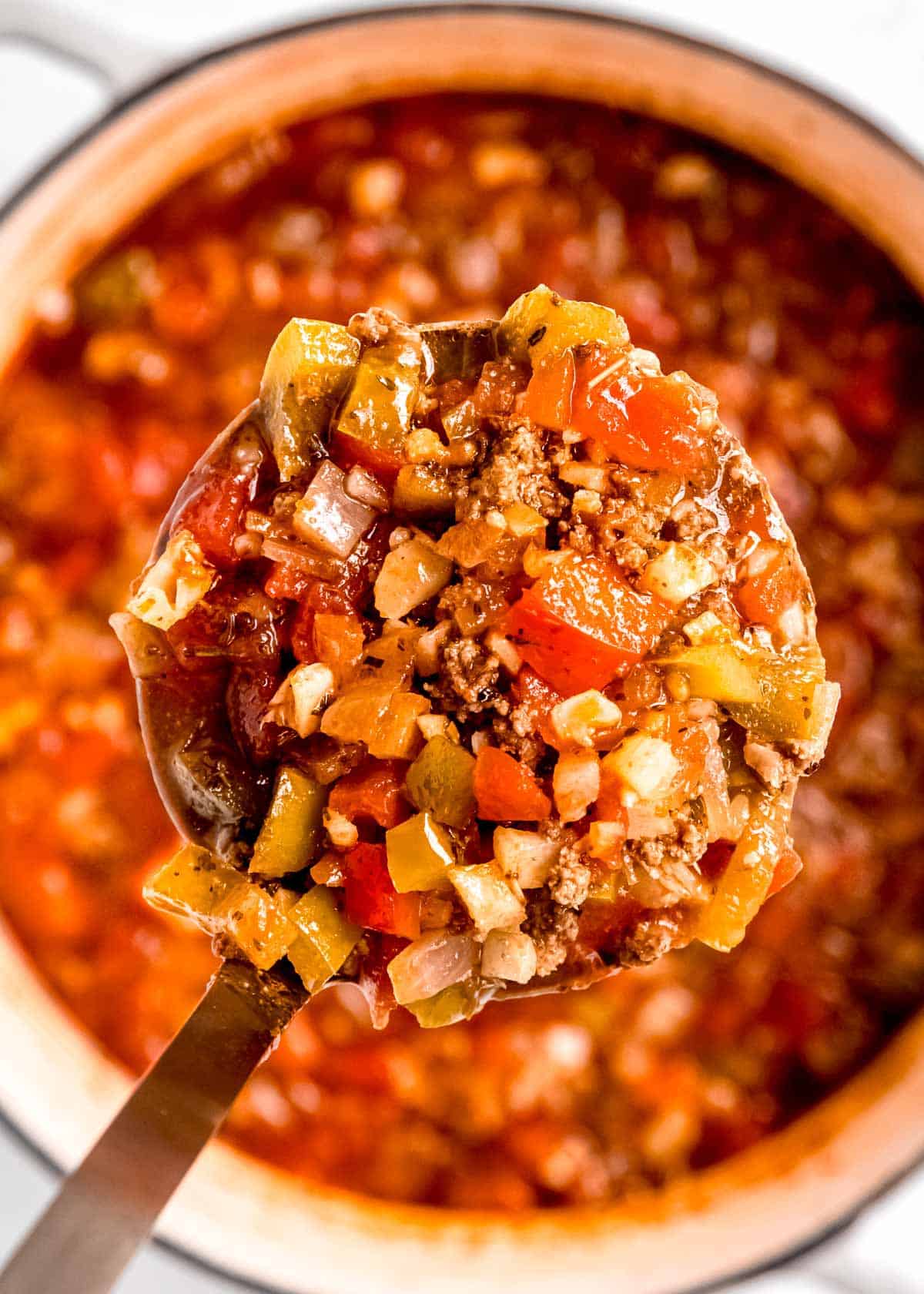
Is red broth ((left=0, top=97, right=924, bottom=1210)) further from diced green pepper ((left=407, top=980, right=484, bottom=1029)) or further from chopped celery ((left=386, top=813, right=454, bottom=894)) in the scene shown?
chopped celery ((left=386, top=813, right=454, bottom=894))

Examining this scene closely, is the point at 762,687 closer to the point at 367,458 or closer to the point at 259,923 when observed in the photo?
the point at 367,458

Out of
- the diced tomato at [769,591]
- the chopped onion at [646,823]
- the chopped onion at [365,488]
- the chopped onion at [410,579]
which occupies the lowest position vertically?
the chopped onion at [646,823]

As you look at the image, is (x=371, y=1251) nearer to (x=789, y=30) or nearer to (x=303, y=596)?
(x=303, y=596)

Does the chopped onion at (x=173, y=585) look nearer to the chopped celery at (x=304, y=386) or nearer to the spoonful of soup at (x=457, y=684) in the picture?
the spoonful of soup at (x=457, y=684)

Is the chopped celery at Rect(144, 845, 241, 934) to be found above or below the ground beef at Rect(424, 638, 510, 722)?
below

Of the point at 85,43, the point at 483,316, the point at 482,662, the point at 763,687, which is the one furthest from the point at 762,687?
the point at 85,43

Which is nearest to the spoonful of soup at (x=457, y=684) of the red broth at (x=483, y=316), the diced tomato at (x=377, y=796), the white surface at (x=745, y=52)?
the diced tomato at (x=377, y=796)

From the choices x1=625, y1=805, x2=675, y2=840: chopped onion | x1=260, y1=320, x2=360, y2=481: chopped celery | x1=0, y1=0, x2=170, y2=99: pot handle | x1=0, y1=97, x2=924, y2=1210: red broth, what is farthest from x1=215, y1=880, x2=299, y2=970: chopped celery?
x1=0, y1=0, x2=170, y2=99: pot handle

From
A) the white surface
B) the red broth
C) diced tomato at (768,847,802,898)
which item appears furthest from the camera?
the red broth
